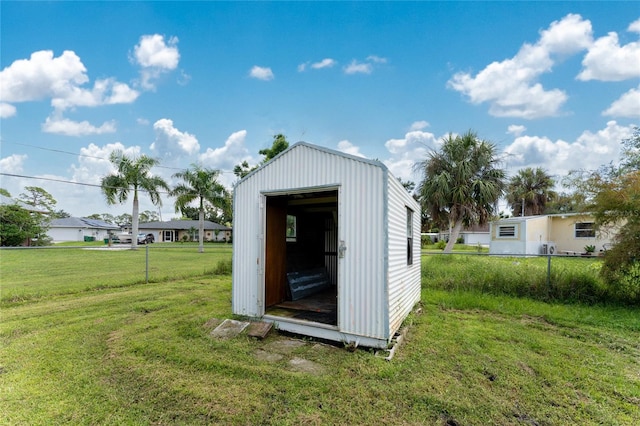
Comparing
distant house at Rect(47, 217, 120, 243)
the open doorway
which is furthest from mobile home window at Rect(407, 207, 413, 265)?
distant house at Rect(47, 217, 120, 243)

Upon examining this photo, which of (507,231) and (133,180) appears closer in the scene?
(507,231)

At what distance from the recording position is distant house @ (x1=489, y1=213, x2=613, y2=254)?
1482cm

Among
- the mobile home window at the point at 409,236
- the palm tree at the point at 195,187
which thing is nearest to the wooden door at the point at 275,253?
the mobile home window at the point at 409,236

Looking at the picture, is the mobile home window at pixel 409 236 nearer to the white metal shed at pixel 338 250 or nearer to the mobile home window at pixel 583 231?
the white metal shed at pixel 338 250

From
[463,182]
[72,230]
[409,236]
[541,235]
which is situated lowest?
[72,230]

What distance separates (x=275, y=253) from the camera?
16.5 feet

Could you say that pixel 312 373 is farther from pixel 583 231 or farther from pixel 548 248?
pixel 583 231

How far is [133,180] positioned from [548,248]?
26.7 metres

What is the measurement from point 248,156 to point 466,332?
18.8 metres

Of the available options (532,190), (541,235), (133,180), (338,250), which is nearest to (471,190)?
(541,235)

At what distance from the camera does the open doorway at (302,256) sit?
15.8 ft

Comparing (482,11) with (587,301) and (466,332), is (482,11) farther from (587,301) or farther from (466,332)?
(466,332)

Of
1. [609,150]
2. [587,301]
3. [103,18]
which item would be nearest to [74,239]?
[103,18]

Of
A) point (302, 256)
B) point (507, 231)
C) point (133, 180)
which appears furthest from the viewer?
point (133, 180)
